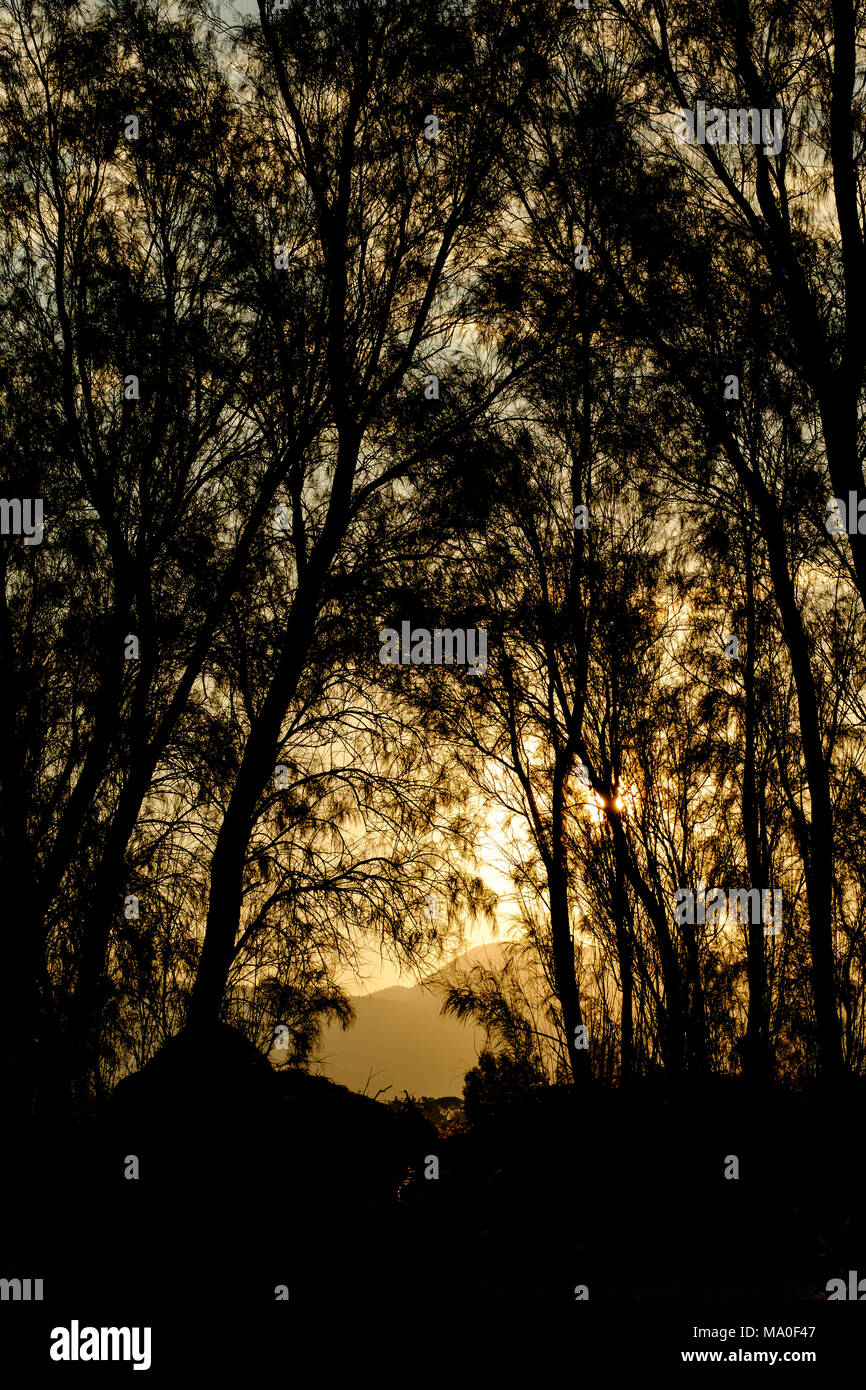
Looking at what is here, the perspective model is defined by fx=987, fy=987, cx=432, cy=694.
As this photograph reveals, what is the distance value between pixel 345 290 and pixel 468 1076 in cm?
948

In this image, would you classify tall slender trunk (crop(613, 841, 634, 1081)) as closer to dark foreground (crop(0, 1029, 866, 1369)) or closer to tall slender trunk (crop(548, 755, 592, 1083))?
tall slender trunk (crop(548, 755, 592, 1083))

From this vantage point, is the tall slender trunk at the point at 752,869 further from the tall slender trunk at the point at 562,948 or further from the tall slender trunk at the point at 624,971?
the tall slender trunk at the point at 562,948

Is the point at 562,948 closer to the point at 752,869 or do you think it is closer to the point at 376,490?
the point at 752,869

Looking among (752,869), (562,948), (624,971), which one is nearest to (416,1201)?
(562,948)

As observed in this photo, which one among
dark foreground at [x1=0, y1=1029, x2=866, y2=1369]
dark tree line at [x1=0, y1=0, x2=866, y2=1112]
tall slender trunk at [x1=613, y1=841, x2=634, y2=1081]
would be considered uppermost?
dark tree line at [x1=0, y1=0, x2=866, y2=1112]

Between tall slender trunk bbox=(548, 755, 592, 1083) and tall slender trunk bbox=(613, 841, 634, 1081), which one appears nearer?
tall slender trunk bbox=(548, 755, 592, 1083)

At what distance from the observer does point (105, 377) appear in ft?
32.7

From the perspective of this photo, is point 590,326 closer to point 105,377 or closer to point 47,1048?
point 105,377

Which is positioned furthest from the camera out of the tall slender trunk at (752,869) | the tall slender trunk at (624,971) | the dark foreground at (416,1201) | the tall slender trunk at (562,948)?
the tall slender trunk at (624,971)

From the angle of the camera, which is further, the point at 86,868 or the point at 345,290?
the point at 86,868

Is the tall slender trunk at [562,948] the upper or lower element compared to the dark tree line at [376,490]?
lower

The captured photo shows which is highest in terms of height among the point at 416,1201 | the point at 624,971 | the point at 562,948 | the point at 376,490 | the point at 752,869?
the point at 376,490

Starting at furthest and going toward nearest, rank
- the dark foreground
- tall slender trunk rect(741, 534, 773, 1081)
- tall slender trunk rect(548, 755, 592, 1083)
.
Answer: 1. tall slender trunk rect(548, 755, 592, 1083)
2. tall slender trunk rect(741, 534, 773, 1081)
3. the dark foreground
